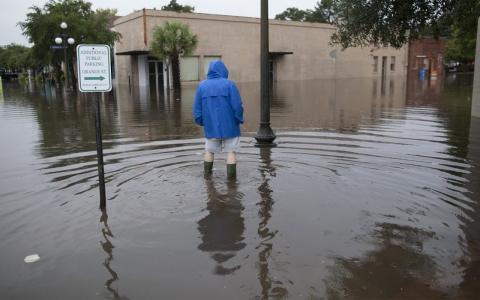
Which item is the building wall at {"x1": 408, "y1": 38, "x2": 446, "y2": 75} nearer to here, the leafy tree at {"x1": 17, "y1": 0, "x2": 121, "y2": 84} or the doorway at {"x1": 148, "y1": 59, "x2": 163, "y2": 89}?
the doorway at {"x1": 148, "y1": 59, "x2": 163, "y2": 89}

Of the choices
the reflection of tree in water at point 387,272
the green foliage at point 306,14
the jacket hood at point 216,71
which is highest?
the green foliage at point 306,14

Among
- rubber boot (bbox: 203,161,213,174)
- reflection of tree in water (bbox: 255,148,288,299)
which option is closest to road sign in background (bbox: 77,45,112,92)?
rubber boot (bbox: 203,161,213,174)

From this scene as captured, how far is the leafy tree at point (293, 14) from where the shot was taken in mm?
85750

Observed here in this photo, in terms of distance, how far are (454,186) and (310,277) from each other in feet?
10.7

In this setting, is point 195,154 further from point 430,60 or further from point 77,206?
point 430,60

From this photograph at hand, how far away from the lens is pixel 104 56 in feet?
15.4

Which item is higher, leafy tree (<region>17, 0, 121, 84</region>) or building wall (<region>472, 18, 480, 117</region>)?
leafy tree (<region>17, 0, 121, 84</region>)

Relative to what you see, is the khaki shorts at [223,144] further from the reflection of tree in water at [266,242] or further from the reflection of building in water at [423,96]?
the reflection of building in water at [423,96]

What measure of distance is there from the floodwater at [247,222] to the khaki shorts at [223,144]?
42 cm

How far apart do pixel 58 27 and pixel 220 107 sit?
3057 cm


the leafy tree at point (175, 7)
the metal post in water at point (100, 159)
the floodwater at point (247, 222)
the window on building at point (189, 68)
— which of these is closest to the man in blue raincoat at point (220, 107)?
the floodwater at point (247, 222)

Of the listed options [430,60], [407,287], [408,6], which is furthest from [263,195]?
[430,60]

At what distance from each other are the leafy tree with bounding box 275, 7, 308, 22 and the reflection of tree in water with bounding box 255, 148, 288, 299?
3293 inches

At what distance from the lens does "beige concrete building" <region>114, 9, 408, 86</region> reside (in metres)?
38.2
